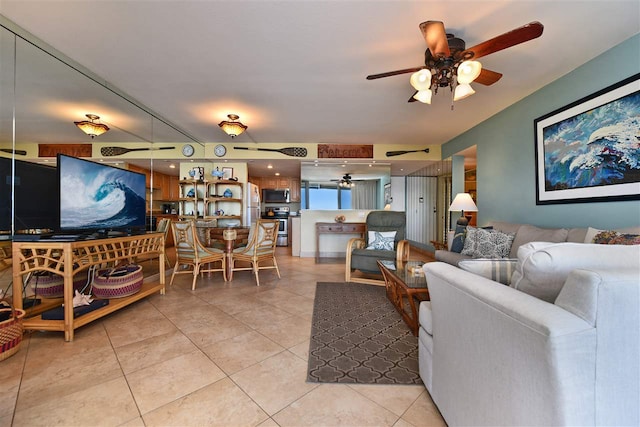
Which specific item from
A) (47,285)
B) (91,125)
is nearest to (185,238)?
(47,285)

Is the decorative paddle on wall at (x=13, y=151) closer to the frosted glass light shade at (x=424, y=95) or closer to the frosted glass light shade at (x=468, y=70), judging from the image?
the frosted glass light shade at (x=424, y=95)

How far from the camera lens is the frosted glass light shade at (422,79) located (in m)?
1.91

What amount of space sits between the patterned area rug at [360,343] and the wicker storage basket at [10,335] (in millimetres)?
2025

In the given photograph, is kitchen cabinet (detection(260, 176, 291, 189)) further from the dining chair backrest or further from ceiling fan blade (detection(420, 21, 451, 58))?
ceiling fan blade (detection(420, 21, 451, 58))

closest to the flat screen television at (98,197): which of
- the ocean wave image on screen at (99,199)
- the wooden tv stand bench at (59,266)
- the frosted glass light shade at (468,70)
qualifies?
the ocean wave image on screen at (99,199)

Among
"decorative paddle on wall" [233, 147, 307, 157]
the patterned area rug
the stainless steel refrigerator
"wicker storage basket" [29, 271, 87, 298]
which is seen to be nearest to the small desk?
the stainless steel refrigerator

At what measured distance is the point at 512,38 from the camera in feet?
5.01

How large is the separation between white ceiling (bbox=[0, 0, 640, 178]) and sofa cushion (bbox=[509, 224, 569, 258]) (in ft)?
5.13

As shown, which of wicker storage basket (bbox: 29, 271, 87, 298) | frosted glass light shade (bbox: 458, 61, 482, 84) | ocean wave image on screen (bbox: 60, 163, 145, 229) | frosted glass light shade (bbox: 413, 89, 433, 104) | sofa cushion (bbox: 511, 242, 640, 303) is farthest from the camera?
wicker storage basket (bbox: 29, 271, 87, 298)

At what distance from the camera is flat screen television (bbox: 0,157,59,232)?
199cm

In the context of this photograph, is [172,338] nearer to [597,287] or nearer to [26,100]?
[597,287]

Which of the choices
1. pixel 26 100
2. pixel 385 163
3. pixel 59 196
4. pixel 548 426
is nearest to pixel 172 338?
pixel 59 196

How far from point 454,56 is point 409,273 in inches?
74.4

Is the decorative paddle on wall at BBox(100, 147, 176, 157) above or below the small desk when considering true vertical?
above
